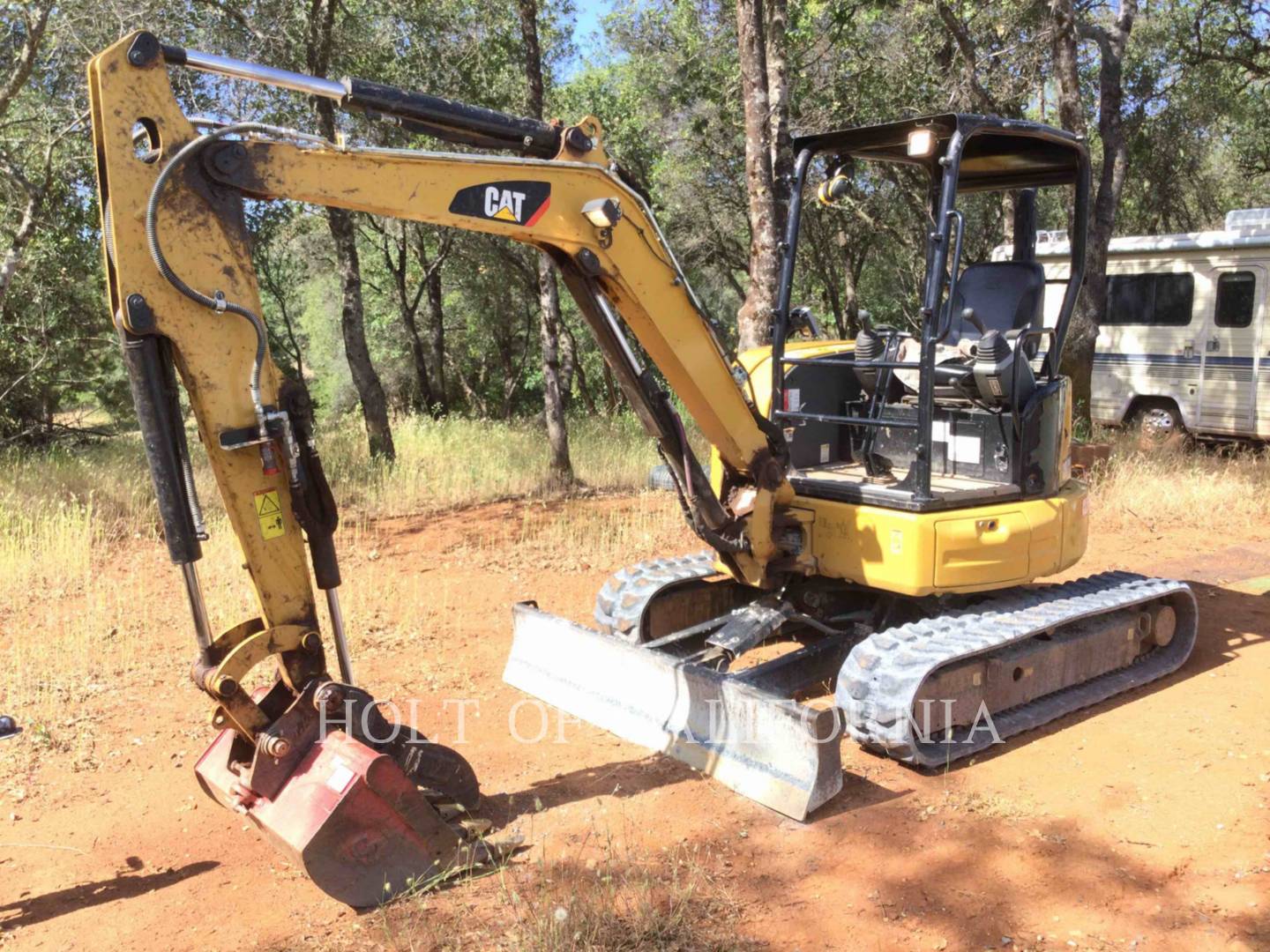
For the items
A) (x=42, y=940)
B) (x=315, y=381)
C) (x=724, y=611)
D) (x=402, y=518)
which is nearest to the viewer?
(x=42, y=940)

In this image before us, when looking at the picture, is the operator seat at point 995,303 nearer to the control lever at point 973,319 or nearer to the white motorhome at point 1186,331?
the control lever at point 973,319

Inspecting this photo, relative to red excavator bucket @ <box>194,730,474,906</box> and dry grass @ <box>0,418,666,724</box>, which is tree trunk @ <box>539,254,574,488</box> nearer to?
dry grass @ <box>0,418,666,724</box>

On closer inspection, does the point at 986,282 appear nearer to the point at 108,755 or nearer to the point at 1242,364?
the point at 108,755

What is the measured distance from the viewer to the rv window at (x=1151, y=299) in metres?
15.1

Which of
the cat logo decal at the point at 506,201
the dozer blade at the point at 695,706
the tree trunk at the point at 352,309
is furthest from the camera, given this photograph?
the tree trunk at the point at 352,309

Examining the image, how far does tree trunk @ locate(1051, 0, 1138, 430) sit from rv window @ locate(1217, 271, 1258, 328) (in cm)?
212

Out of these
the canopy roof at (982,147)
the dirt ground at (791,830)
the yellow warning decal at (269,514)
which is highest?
the canopy roof at (982,147)

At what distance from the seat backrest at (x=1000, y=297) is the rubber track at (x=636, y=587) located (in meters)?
2.03

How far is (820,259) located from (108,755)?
21400mm

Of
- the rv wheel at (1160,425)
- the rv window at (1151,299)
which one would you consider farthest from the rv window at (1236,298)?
the rv wheel at (1160,425)

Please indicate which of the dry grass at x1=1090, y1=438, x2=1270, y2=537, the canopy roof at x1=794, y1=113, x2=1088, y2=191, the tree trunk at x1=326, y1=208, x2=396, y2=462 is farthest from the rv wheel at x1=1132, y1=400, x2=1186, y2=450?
the tree trunk at x1=326, y1=208, x2=396, y2=462

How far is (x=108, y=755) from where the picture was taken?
5441 millimetres

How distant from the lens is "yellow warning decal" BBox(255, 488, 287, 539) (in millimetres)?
3924

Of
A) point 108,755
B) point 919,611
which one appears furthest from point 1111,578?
point 108,755
